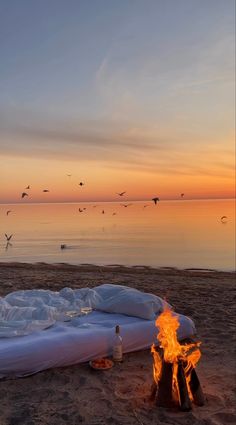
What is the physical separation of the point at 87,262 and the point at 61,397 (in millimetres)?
20162

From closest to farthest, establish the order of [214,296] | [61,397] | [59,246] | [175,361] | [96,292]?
[175,361], [61,397], [96,292], [214,296], [59,246]

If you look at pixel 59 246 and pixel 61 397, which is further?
pixel 59 246

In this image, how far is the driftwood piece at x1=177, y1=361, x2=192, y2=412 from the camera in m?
4.88

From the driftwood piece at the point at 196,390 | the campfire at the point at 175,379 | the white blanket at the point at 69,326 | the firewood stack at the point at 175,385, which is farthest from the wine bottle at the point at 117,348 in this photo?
the driftwood piece at the point at 196,390

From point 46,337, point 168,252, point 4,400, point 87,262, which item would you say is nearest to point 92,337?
point 46,337

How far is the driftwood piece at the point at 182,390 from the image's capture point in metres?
4.88

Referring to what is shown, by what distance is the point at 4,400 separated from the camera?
16.7 ft

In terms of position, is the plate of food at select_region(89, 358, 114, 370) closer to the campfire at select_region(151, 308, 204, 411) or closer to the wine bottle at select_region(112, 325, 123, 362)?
the wine bottle at select_region(112, 325, 123, 362)

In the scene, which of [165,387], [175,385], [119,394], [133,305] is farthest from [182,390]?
[133,305]

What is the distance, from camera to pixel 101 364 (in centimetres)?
607

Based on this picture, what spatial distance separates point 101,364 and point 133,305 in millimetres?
1352

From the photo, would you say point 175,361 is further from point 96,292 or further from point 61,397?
point 96,292

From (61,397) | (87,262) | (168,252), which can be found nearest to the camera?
(61,397)

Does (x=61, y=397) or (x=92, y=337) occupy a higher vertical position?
(x=92, y=337)
